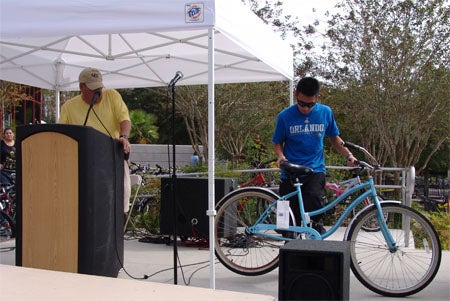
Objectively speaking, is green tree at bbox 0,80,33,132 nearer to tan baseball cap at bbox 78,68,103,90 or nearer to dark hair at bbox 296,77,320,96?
tan baseball cap at bbox 78,68,103,90

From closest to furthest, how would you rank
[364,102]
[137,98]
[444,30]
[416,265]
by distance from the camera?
[416,265]
[444,30]
[364,102]
[137,98]

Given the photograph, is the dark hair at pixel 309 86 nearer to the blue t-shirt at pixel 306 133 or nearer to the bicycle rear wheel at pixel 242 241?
the blue t-shirt at pixel 306 133

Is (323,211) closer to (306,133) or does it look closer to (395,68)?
(306,133)

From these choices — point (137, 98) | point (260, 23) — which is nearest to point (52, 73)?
point (260, 23)

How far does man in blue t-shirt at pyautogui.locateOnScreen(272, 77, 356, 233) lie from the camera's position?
4484 millimetres

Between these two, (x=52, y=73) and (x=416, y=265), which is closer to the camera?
(x=416, y=265)

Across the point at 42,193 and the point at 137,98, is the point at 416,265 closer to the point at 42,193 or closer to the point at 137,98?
the point at 42,193

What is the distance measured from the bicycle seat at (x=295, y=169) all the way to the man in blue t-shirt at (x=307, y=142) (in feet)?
0.39

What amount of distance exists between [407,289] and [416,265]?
0.78 metres

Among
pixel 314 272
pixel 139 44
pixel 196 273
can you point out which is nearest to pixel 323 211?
pixel 196 273

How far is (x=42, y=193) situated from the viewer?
342 centimetres

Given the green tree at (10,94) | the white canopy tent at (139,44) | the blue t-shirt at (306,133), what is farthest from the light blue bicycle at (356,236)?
the green tree at (10,94)

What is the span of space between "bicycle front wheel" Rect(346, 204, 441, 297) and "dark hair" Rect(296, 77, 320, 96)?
3.53 feet

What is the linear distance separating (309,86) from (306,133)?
0.42 m
